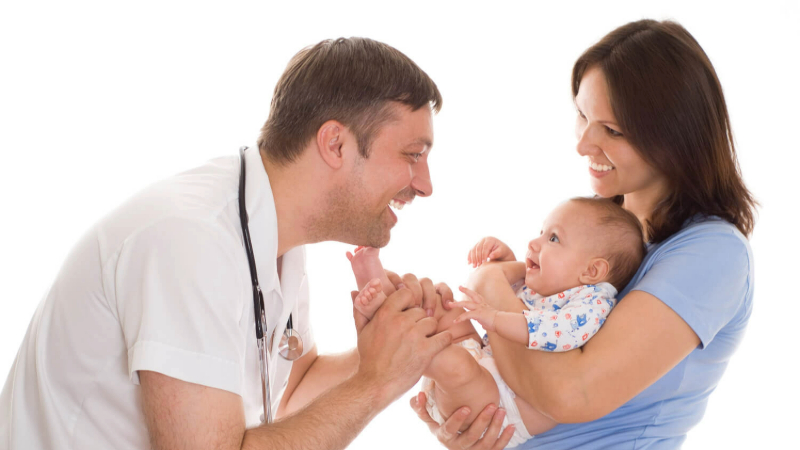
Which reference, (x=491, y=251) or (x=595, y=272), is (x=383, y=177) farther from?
(x=595, y=272)

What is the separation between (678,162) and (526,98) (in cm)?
192

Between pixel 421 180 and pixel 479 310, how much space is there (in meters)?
0.57

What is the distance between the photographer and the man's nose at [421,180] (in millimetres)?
2262

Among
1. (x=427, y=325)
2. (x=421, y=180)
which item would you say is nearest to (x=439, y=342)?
(x=427, y=325)

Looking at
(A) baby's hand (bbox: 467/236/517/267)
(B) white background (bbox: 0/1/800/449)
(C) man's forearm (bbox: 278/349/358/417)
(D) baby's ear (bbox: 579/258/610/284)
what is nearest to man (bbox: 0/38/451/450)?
(C) man's forearm (bbox: 278/349/358/417)

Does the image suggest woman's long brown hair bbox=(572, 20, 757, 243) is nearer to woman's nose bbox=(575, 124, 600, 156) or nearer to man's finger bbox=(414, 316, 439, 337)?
woman's nose bbox=(575, 124, 600, 156)

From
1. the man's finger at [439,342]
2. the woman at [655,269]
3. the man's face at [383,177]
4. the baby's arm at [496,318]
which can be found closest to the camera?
the woman at [655,269]

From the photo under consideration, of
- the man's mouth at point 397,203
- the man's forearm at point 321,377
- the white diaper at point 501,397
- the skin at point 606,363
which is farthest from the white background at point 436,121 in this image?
the skin at point 606,363

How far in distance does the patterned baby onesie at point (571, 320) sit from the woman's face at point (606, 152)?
31 centimetres

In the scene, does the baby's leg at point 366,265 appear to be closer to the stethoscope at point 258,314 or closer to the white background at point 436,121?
the stethoscope at point 258,314

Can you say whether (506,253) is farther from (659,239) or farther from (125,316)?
(125,316)

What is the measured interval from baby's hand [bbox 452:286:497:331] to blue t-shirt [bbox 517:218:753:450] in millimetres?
312

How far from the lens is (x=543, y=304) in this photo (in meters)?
2.01

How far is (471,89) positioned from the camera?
12.2ft
